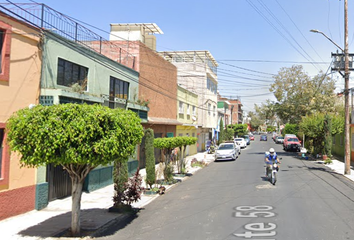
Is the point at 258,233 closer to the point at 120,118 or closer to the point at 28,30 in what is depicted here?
the point at 120,118

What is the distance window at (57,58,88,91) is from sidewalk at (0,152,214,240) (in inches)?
181

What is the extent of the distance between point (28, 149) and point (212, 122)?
122ft

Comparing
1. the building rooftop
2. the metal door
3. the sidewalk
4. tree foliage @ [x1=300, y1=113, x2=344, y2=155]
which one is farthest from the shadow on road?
tree foliage @ [x1=300, y1=113, x2=344, y2=155]

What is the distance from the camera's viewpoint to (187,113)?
32750 millimetres

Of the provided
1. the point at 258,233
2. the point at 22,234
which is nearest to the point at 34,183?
the point at 22,234

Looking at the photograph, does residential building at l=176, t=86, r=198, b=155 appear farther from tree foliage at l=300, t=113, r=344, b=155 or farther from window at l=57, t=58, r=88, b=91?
window at l=57, t=58, r=88, b=91

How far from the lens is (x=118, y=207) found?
401 inches

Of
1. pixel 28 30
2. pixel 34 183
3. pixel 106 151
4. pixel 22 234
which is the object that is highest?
pixel 28 30

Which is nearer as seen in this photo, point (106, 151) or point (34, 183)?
point (106, 151)

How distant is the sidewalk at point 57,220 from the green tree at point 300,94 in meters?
30.4

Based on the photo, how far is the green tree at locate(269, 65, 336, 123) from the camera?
36.6m

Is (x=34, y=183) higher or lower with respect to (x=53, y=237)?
higher

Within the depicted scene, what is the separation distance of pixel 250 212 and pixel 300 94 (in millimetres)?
32039

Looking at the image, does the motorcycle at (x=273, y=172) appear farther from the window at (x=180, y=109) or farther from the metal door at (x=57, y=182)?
the window at (x=180, y=109)
